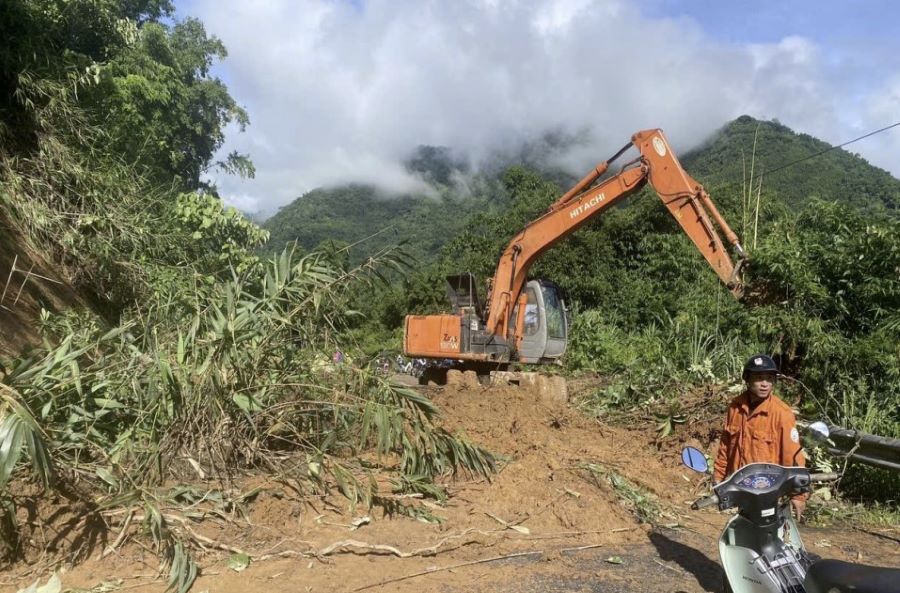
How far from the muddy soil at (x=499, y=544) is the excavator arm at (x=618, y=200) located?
3427 millimetres

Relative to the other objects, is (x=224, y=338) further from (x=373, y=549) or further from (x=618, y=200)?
(x=618, y=200)

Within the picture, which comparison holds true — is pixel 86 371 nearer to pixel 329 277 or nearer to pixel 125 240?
pixel 329 277

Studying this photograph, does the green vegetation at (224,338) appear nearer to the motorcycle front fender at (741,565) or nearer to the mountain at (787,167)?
the motorcycle front fender at (741,565)

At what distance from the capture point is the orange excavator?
34.3ft

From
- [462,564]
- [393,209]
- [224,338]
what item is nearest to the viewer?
[462,564]

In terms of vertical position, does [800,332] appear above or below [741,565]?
above

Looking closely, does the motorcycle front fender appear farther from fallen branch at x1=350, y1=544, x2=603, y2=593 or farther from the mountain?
the mountain

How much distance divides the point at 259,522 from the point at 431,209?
207ft

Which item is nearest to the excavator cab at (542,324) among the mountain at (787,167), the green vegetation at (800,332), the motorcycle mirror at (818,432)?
the green vegetation at (800,332)

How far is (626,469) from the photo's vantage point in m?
6.68

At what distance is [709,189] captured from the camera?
24484 millimetres

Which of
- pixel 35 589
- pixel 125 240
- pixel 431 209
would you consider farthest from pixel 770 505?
pixel 431 209

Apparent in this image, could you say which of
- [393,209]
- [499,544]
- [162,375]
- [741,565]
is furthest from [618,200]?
[393,209]

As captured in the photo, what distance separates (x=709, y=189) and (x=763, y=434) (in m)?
22.4
